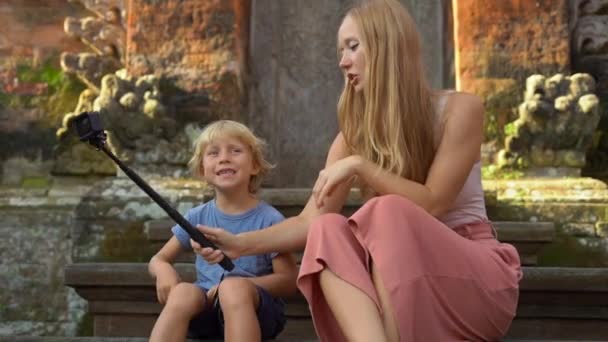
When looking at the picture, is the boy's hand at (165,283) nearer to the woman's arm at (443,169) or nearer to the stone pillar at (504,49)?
the woman's arm at (443,169)

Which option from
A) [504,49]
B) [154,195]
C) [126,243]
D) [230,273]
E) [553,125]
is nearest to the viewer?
[154,195]

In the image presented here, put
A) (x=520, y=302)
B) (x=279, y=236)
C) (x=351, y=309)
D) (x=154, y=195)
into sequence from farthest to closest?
(x=520, y=302)
(x=279, y=236)
(x=154, y=195)
(x=351, y=309)

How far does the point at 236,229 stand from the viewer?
2.73 metres

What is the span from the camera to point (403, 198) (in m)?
2.21

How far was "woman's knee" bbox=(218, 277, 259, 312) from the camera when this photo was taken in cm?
241

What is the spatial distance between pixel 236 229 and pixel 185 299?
1.09ft

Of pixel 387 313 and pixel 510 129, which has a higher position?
pixel 510 129

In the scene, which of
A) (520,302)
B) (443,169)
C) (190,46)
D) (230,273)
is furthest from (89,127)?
(190,46)

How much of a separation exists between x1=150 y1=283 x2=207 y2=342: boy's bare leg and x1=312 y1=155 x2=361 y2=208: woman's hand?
1.39 feet

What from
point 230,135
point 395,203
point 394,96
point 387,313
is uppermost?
point 394,96

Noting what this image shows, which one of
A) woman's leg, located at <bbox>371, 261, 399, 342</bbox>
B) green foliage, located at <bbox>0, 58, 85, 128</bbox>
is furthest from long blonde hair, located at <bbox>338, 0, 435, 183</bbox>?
green foliage, located at <bbox>0, 58, 85, 128</bbox>

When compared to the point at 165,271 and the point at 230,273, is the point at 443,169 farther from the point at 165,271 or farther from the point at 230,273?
the point at 165,271

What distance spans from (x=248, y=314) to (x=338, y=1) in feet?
10.4

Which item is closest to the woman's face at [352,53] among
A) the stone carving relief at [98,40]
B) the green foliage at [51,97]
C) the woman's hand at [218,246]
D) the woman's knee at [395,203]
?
the woman's knee at [395,203]
